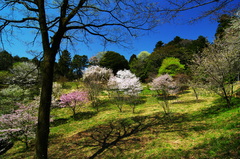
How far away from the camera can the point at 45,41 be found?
9.61 feet

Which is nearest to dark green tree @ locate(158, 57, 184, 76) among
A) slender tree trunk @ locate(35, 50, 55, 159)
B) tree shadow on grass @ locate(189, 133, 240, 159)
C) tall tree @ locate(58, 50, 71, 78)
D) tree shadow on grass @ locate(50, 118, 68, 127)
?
tree shadow on grass @ locate(50, 118, 68, 127)

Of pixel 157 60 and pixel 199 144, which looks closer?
pixel 199 144

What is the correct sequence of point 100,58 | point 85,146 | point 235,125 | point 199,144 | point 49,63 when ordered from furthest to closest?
point 100,58
point 85,146
point 235,125
point 199,144
point 49,63

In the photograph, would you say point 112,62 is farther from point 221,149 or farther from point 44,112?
point 221,149

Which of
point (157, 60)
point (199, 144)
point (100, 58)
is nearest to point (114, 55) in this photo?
point (100, 58)

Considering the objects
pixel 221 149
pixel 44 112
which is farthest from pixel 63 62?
pixel 221 149

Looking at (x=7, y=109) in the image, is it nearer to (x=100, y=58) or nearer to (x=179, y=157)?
(x=179, y=157)

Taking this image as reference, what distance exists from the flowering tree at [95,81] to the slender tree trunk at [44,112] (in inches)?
421

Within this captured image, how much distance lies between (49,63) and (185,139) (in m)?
5.32

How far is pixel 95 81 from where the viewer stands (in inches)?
664

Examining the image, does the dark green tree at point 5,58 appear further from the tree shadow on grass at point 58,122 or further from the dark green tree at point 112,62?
the dark green tree at point 112,62

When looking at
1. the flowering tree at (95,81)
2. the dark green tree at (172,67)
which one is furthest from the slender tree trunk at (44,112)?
the dark green tree at (172,67)

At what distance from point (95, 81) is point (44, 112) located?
1422 centimetres

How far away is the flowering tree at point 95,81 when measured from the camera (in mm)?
15359
